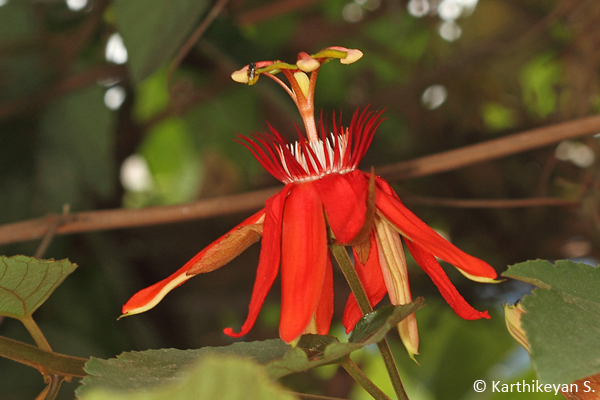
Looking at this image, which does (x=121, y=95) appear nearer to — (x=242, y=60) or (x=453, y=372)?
(x=242, y=60)

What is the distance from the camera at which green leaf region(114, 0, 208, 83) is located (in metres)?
0.54

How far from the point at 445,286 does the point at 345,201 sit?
0.07 m

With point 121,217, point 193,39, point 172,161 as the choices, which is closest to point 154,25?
point 193,39

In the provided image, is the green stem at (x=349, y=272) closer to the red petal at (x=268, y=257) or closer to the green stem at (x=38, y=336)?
the red petal at (x=268, y=257)

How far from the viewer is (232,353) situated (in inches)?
11.1

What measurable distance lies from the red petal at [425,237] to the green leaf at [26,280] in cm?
16

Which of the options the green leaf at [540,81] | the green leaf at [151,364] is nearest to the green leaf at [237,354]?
the green leaf at [151,364]

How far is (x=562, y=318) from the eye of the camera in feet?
0.78

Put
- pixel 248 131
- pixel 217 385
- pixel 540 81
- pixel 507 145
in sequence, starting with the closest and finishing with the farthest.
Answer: pixel 217 385 → pixel 507 145 → pixel 248 131 → pixel 540 81

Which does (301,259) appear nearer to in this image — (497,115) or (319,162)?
(319,162)

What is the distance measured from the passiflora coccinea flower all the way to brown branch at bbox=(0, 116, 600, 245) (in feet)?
0.63

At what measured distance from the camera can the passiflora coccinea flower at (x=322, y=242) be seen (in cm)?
26

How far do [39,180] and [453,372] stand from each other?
705mm

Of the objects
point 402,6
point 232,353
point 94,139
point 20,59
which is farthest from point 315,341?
point 402,6
